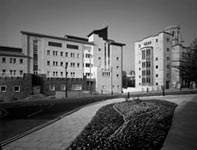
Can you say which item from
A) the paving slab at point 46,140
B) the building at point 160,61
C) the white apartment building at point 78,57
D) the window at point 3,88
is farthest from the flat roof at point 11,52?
the building at point 160,61

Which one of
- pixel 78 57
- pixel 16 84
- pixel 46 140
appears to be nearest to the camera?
pixel 46 140

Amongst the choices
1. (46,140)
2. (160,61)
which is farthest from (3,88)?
(160,61)

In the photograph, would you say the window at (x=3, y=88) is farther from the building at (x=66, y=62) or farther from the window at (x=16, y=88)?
the building at (x=66, y=62)

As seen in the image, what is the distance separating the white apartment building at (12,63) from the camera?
2715cm

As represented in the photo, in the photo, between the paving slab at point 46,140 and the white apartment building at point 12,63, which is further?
the white apartment building at point 12,63

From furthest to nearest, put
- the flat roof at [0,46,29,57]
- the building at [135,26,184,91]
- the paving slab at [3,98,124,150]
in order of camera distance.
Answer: the building at [135,26,184,91] < the flat roof at [0,46,29,57] < the paving slab at [3,98,124,150]

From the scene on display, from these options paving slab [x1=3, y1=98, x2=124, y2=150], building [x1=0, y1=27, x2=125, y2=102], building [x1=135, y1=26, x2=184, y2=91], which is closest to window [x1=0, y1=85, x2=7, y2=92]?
building [x1=0, y1=27, x2=125, y2=102]

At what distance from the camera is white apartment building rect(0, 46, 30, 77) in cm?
2715

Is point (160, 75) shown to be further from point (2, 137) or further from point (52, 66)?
point (2, 137)

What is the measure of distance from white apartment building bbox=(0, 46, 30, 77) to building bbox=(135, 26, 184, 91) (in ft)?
133

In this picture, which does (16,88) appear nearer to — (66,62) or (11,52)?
(11,52)

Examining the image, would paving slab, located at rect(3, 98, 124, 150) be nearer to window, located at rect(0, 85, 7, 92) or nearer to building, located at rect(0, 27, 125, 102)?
building, located at rect(0, 27, 125, 102)

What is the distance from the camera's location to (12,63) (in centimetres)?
2812

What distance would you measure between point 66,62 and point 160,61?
35688 millimetres
